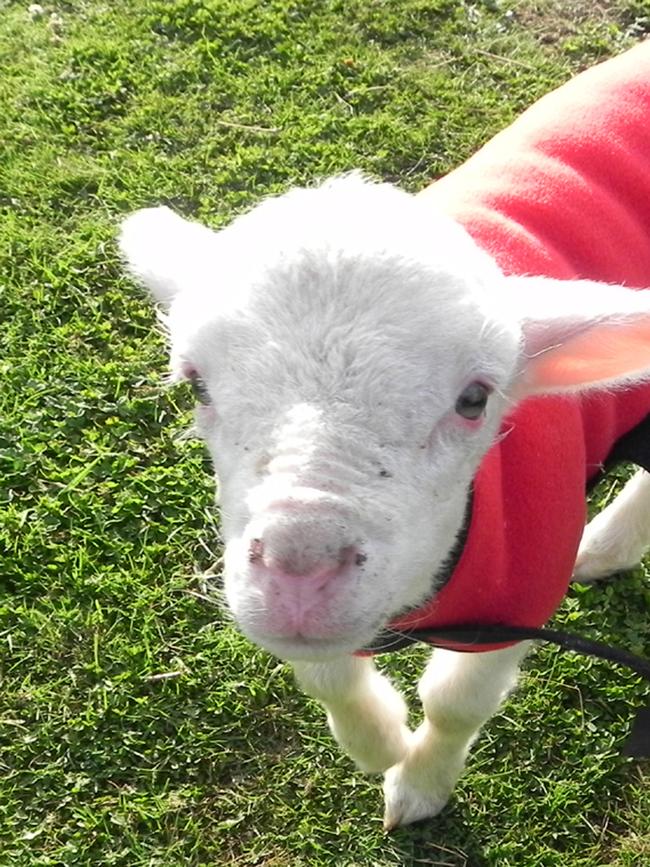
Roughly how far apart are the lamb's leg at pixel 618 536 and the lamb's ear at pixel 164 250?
6.28 feet

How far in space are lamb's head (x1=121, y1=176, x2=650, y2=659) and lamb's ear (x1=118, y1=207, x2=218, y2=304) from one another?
22cm

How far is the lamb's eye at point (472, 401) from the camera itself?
1.82 m

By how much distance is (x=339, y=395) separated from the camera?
1.67m

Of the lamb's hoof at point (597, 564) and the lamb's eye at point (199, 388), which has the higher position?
the lamb's eye at point (199, 388)

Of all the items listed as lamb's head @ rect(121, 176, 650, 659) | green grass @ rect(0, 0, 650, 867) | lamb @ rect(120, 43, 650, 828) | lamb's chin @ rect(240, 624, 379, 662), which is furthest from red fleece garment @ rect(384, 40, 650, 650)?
green grass @ rect(0, 0, 650, 867)

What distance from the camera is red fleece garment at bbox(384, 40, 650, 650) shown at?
2.29m

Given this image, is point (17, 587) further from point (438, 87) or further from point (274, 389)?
point (438, 87)

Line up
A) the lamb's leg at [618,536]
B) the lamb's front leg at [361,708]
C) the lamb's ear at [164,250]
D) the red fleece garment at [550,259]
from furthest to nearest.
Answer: the lamb's leg at [618,536]
the lamb's front leg at [361,708]
the red fleece garment at [550,259]
the lamb's ear at [164,250]

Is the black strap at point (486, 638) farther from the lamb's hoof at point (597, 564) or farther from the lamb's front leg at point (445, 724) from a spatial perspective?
the lamb's hoof at point (597, 564)

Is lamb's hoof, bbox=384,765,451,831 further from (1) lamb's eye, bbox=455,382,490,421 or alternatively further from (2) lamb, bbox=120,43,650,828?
(1) lamb's eye, bbox=455,382,490,421

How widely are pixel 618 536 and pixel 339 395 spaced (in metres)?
2.13

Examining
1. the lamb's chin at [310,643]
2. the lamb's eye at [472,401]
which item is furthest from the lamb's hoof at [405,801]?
the lamb's eye at [472,401]

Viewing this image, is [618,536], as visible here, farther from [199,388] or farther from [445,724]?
[199,388]

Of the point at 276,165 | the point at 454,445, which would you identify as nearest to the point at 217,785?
the point at 454,445
